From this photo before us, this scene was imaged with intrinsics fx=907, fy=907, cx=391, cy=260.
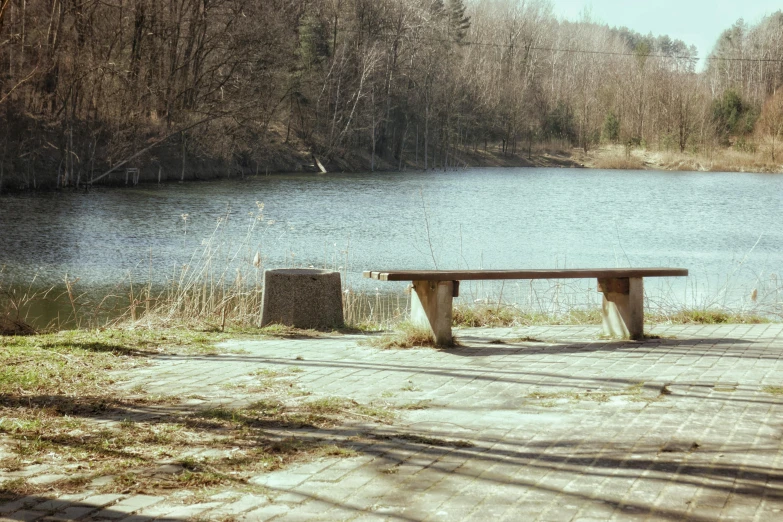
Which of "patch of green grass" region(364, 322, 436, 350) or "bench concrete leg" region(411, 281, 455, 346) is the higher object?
"bench concrete leg" region(411, 281, 455, 346)

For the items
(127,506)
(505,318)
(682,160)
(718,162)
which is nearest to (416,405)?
(127,506)

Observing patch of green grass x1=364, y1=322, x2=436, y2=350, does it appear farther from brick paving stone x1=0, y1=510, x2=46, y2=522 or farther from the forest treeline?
brick paving stone x1=0, y1=510, x2=46, y2=522

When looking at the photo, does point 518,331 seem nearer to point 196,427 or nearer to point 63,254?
point 196,427

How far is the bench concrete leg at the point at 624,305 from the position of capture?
838 centimetres

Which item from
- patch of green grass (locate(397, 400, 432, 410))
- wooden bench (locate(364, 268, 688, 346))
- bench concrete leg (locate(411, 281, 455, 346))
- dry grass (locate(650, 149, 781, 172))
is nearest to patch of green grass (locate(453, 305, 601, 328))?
wooden bench (locate(364, 268, 688, 346))

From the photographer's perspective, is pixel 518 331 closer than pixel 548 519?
No

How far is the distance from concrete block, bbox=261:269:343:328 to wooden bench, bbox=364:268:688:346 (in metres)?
1.32

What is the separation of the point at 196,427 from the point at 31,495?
124 cm

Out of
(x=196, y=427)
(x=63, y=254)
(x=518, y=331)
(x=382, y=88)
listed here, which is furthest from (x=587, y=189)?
(x=196, y=427)

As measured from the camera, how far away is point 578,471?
13.9 feet

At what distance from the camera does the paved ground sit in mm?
3670

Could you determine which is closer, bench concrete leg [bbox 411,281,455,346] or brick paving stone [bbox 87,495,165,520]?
brick paving stone [bbox 87,495,165,520]

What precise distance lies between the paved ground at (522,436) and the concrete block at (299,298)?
37.9 inches

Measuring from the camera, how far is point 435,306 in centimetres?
784
